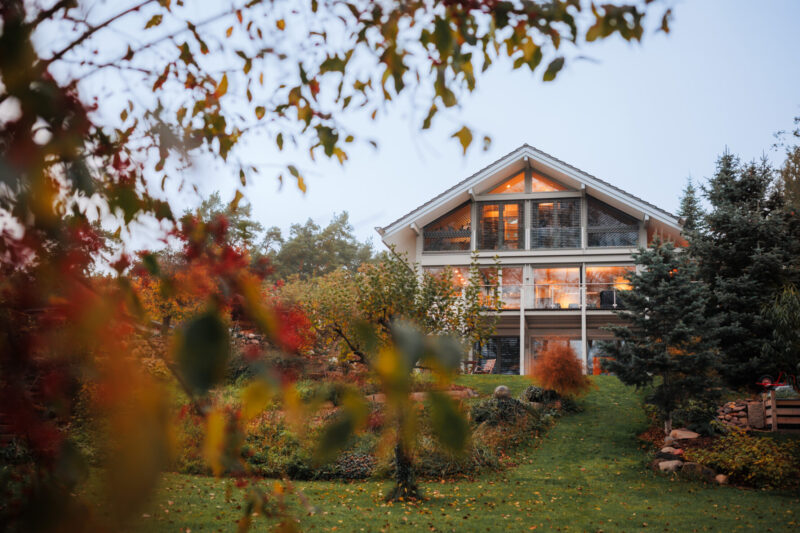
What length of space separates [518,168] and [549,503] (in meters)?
15.3

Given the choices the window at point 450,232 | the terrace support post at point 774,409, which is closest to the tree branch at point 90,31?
the terrace support post at point 774,409

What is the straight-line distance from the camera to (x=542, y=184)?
21.1m

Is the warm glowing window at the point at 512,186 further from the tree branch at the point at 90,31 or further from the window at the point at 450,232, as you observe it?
the tree branch at the point at 90,31

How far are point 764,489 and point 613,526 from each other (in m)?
3.52

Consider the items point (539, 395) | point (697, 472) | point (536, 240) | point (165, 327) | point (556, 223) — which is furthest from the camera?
point (536, 240)

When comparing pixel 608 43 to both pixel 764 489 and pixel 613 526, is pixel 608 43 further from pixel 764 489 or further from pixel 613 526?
pixel 764 489

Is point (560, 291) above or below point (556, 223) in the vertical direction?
below

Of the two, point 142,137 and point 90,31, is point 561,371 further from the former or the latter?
point 90,31

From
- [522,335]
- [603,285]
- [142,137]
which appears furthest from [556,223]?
[142,137]

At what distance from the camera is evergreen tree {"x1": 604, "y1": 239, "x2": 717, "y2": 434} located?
1114 centimetres

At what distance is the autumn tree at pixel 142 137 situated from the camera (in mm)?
642

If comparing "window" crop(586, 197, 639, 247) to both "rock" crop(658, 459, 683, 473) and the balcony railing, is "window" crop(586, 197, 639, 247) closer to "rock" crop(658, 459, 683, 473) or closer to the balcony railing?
the balcony railing

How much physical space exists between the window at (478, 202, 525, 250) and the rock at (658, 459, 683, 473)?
11963 millimetres

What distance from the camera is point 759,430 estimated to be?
1112cm
